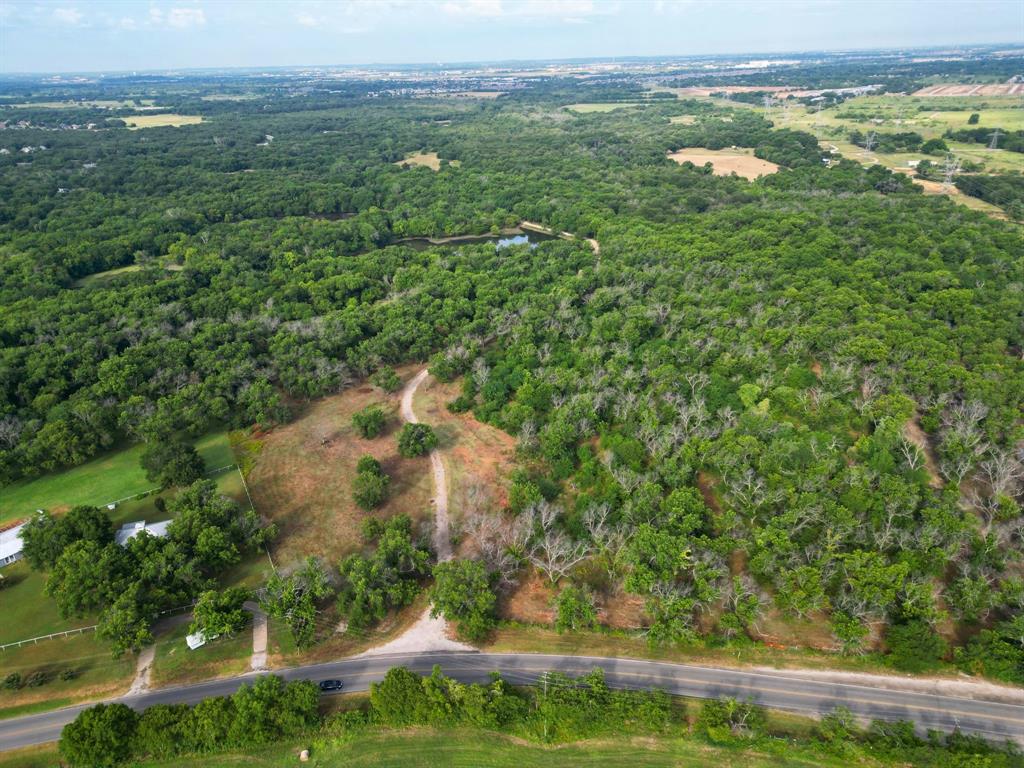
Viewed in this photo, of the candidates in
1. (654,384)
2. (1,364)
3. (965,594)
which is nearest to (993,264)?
(654,384)

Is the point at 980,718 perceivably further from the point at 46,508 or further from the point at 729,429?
the point at 46,508

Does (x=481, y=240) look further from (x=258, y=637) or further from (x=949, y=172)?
(x=949, y=172)

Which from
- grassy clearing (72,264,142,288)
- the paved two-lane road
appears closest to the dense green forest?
grassy clearing (72,264,142,288)

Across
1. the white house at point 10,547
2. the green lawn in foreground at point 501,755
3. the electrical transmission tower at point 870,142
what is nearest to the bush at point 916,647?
the green lawn in foreground at point 501,755

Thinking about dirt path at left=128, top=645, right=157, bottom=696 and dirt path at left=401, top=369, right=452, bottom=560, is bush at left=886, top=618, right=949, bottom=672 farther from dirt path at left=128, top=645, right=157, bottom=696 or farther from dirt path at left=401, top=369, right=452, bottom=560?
dirt path at left=128, top=645, right=157, bottom=696

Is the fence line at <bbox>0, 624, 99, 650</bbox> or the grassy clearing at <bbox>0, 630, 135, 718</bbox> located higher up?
the fence line at <bbox>0, 624, 99, 650</bbox>

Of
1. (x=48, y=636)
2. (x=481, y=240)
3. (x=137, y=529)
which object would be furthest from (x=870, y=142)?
(x=48, y=636)
